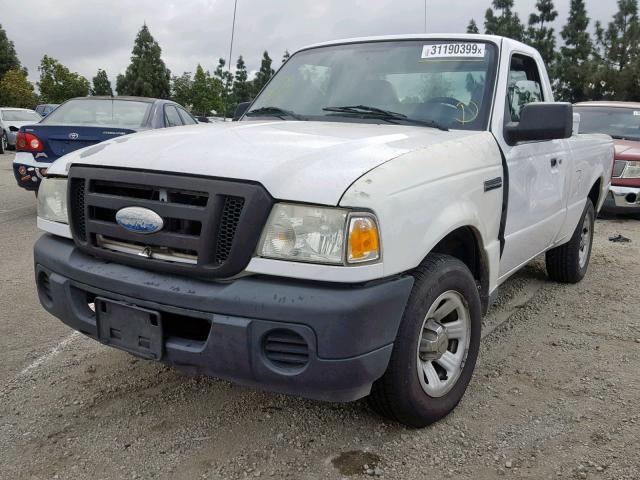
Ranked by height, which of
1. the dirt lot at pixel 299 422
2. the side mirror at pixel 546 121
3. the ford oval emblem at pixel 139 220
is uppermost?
the side mirror at pixel 546 121

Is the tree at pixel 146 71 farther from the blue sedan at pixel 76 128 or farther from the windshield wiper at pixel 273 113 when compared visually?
the windshield wiper at pixel 273 113

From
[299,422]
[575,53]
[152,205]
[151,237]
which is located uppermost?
[575,53]

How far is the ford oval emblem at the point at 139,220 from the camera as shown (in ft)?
7.73

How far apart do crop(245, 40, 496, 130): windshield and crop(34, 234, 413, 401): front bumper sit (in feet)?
4.42

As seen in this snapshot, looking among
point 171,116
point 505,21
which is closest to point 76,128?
point 171,116

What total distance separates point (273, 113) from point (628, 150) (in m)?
6.89

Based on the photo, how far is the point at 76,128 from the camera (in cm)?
743

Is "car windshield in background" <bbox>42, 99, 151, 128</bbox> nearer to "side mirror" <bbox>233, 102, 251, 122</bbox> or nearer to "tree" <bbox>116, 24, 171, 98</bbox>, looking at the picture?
"side mirror" <bbox>233, 102, 251, 122</bbox>

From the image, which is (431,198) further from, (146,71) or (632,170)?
(146,71)

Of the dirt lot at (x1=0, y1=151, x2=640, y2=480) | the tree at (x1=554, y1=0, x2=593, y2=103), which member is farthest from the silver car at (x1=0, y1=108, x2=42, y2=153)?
the tree at (x1=554, y1=0, x2=593, y2=103)

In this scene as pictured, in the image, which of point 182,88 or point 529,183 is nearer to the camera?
point 529,183

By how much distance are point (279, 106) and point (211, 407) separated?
189 centimetres

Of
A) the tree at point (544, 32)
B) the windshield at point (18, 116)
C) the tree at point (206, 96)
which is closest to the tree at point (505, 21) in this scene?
the tree at point (544, 32)

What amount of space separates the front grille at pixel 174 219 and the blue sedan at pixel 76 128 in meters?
5.02
